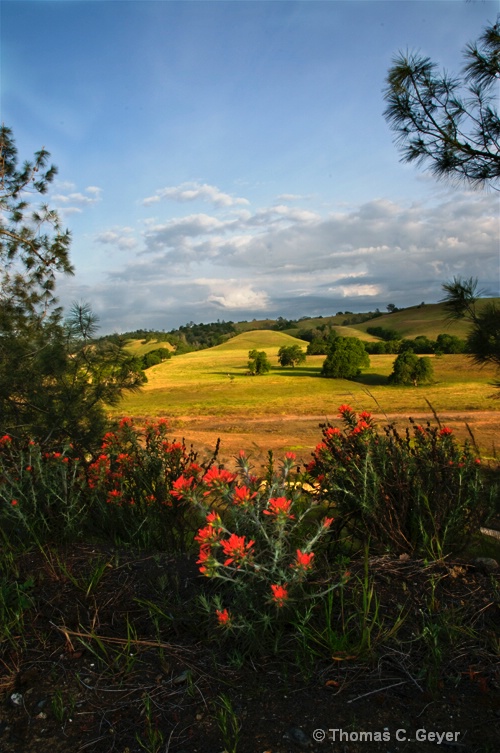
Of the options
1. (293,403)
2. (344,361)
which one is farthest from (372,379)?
(293,403)

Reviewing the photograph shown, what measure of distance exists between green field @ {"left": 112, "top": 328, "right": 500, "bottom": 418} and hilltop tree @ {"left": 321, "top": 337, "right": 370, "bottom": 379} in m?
0.74

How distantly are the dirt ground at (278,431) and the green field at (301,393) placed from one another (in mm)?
894

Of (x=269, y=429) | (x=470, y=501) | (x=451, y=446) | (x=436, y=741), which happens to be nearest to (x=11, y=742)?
(x=436, y=741)

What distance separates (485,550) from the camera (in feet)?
11.4

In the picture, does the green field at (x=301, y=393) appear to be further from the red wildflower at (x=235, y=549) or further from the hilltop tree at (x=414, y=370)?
the red wildflower at (x=235, y=549)

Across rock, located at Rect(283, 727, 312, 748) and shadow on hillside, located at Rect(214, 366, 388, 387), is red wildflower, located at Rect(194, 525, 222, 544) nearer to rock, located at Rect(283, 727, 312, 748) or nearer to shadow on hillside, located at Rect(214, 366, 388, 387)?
rock, located at Rect(283, 727, 312, 748)

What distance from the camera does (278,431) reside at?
1277 cm

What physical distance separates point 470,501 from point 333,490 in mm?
777

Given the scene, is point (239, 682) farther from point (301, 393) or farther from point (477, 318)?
point (301, 393)

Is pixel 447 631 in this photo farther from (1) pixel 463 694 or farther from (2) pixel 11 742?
(2) pixel 11 742

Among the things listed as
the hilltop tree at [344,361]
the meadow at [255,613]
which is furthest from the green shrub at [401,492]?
the hilltop tree at [344,361]

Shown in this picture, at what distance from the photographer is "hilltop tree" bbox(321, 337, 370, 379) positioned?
27594 mm

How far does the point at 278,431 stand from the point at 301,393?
904 centimetres

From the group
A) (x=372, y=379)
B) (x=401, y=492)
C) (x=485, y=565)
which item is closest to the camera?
(x=485, y=565)
